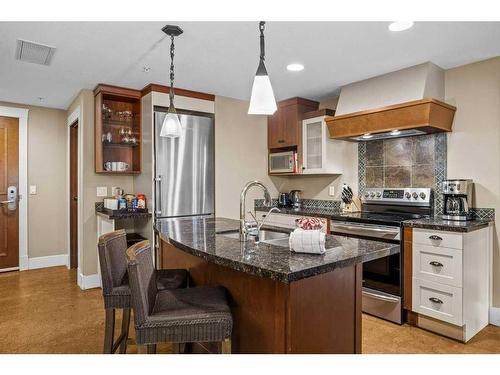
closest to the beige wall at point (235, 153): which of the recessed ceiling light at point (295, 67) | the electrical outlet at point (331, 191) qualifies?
the electrical outlet at point (331, 191)

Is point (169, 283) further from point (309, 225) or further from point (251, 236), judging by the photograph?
point (309, 225)

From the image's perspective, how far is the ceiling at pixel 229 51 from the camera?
2.39 m

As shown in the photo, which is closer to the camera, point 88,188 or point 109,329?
point 109,329

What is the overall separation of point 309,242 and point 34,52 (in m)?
2.76

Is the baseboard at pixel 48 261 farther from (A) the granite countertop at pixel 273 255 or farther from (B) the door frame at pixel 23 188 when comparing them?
(A) the granite countertop at pixel 273 255

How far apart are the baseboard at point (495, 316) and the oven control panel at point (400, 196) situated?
3.43 feet

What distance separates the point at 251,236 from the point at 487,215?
7.40ft

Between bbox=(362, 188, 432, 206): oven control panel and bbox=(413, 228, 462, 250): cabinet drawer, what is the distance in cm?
63

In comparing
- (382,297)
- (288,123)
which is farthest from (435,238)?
(288,123)

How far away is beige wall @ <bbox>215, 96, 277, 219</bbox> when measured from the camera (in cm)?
425

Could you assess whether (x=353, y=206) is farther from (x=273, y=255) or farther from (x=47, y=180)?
(x=47, y=180)

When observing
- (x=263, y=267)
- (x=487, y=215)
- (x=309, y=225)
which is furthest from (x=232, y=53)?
(x=487, y=215)

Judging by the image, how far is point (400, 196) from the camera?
3.52 metres

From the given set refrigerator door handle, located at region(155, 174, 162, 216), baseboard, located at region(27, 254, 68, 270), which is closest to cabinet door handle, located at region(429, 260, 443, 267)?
refrigerator door handle, located at region(155, 174, 162, 216)
